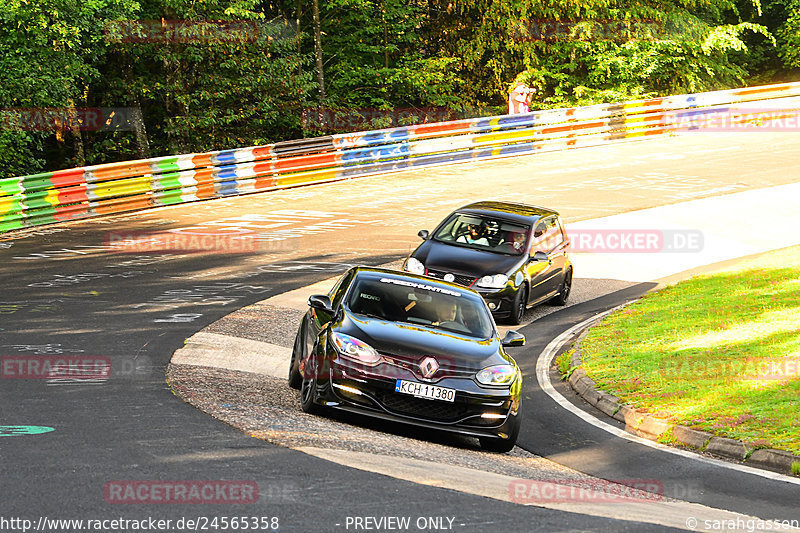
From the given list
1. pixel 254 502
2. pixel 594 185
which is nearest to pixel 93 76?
pixel 594 185

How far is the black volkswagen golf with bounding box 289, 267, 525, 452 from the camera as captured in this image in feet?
32.9

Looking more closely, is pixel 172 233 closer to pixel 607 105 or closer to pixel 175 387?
pixel 175 387

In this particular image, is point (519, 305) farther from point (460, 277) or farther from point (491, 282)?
point (460, 277)

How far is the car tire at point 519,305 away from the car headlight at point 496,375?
22.0 ft

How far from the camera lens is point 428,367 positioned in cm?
1006

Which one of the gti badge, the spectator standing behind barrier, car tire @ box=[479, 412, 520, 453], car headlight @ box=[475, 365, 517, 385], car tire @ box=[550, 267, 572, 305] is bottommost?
car tire @ box=[550, 267, 572, 305]

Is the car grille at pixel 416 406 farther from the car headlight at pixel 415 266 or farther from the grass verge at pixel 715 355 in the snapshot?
the car headlight at pixel 415 266

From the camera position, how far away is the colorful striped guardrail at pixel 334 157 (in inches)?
945

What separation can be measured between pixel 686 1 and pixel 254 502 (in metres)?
42.9

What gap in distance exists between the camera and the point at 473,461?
31.7 feet

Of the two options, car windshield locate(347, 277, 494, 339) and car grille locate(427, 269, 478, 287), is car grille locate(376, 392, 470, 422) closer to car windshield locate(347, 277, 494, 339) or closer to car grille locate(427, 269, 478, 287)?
car windshield locate(347, 277, 494, 339)

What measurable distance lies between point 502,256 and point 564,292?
2223mm

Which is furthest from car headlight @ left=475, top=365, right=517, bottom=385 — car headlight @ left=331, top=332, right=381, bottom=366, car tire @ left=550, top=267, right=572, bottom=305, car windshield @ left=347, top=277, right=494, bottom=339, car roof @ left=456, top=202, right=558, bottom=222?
car tire @ left=550, top=267, right=572, bottom=305

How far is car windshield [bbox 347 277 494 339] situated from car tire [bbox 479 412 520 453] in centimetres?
108
